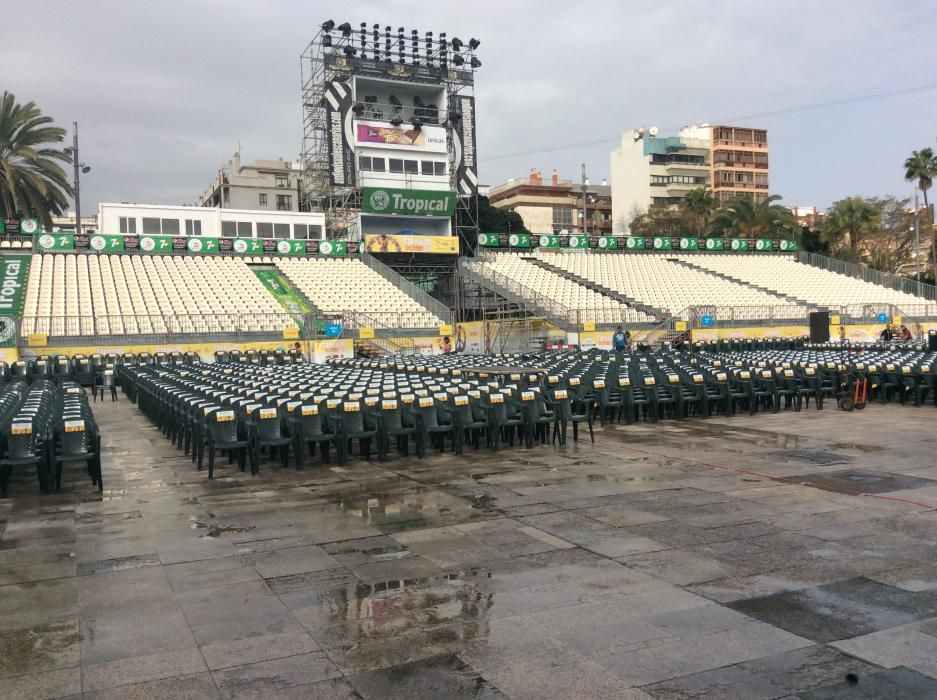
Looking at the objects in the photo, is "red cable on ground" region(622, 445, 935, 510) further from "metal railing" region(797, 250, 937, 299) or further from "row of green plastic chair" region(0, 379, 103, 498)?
"metal railing" region(797, 250, 937, 299)

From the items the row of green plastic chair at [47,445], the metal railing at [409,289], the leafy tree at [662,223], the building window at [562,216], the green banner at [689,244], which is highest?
the building window at [562,216]

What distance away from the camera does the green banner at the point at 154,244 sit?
4625cm

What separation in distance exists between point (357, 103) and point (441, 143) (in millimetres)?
6104

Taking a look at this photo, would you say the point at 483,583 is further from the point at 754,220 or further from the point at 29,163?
the point at 754,220

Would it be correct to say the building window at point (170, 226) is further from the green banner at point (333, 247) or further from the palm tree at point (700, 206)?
the palm tree at point (700, 206)

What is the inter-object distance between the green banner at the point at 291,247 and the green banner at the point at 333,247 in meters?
1.07

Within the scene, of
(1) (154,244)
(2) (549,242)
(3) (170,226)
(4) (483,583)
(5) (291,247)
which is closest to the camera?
(4) (483,583)

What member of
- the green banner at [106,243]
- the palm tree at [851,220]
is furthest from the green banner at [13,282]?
the palm tree at [851,220]

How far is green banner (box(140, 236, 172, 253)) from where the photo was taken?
152ft

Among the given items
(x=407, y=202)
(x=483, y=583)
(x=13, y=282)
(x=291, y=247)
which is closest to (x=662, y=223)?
(x=407, y=202)

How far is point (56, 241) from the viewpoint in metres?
43.8

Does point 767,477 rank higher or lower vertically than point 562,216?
lower

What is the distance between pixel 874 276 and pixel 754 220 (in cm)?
1361

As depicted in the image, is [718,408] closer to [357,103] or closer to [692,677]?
[692,677]
